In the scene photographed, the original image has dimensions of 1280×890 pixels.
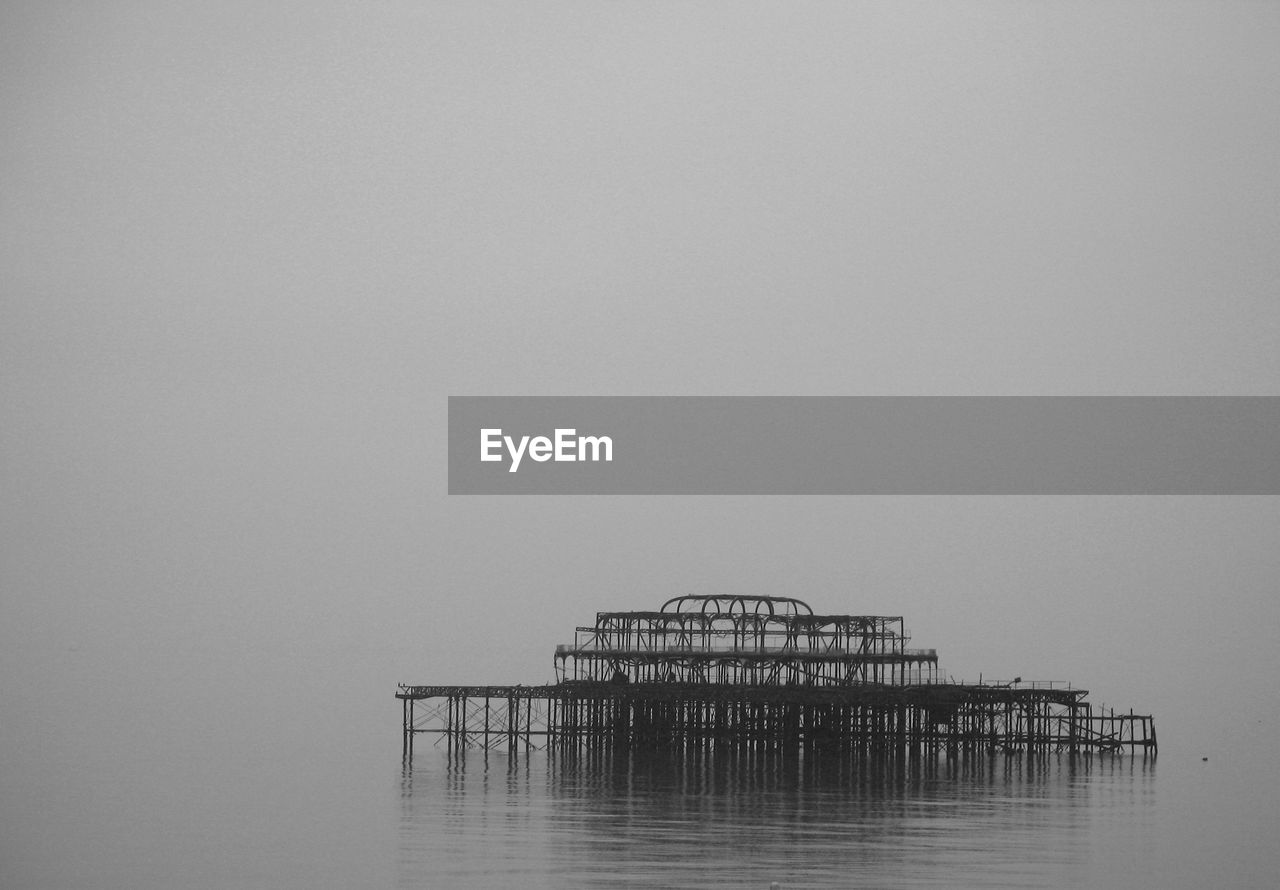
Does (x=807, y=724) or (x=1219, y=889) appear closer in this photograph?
(x=1219, y=889)

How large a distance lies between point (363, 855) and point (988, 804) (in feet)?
80.1

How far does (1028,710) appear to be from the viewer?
298 feet

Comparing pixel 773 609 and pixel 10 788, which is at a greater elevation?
pixel 773 609

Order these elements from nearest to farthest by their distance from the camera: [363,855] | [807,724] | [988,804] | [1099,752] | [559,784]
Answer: [363,855] < [988,804] < [559,784] < [807,724] < [1099,752]

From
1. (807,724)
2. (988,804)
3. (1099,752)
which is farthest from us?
(1099,752)

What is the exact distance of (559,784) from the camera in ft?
232

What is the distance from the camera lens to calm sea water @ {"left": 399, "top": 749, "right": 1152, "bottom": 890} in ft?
149

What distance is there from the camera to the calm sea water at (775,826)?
45469 millimetres

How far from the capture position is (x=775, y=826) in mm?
54594

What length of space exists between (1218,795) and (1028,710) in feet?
48.2

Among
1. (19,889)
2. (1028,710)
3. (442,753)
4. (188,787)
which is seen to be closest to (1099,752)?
(1028,710)

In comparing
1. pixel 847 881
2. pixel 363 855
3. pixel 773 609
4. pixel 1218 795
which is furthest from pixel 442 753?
pixel 847 881

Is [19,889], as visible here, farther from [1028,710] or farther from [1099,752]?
[1099,752]

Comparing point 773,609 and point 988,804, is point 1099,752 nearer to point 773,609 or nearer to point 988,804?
point 773,609
